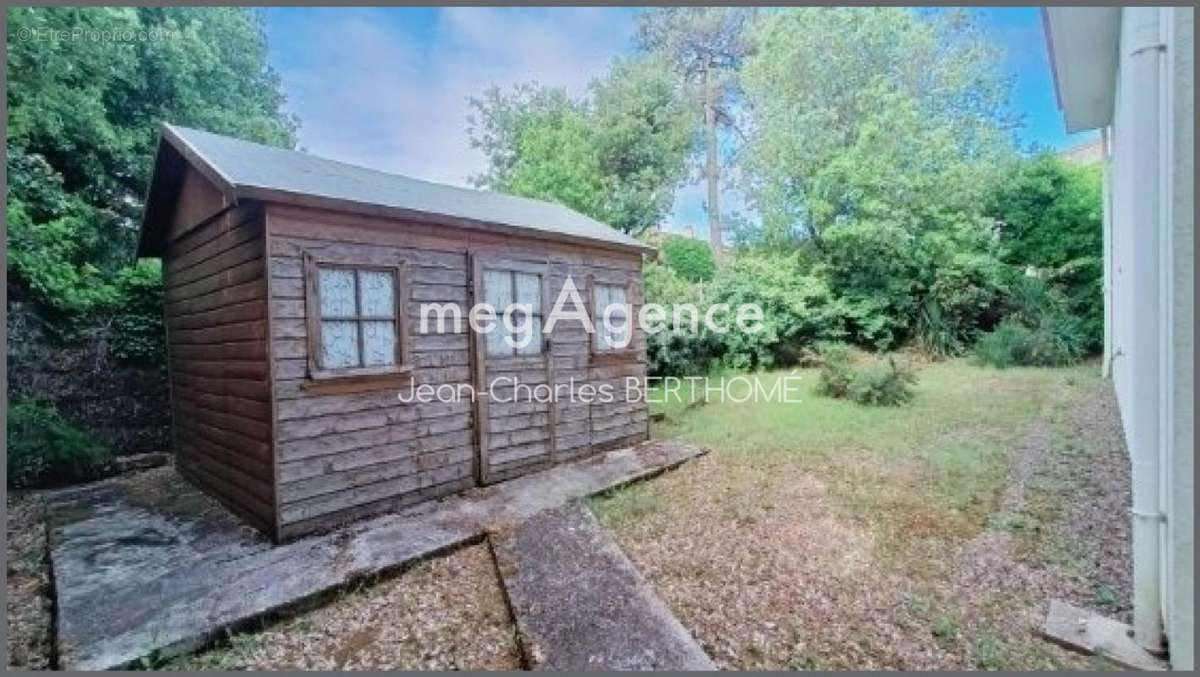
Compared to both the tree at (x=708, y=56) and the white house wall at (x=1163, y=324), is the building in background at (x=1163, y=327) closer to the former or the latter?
the white house wall at (x=1163, y=324)

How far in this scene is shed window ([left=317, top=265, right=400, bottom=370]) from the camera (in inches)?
161

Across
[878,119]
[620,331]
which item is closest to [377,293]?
[620,331]

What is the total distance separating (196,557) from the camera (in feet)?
11.8

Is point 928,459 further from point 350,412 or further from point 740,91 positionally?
point 740,91

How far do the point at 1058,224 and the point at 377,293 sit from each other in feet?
45.9

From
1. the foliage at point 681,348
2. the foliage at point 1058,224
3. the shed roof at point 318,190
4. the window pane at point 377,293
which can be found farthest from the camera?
the foliage at point 1058,224

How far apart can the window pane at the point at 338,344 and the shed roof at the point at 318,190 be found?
88 cm

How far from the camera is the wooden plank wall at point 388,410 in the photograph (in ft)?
12.7

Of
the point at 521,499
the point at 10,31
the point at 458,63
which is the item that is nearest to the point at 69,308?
the point at 10,31

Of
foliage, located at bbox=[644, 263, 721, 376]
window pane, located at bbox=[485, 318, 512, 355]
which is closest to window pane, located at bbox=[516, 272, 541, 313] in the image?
window pane, located at bbox=[485, 318, 512, 355]

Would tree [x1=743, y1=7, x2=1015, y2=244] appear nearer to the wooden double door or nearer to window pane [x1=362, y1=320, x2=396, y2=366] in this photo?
the wooden double door

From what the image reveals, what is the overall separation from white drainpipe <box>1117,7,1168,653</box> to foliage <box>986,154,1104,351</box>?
1101cm

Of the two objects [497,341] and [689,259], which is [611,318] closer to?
[497,341]

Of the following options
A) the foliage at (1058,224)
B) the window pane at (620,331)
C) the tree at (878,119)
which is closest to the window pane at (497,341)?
the window pane at (620,331)
